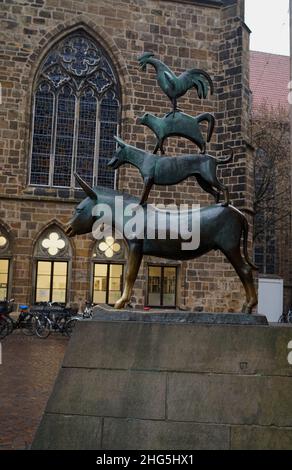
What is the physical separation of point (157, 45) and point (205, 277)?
8.66 meters

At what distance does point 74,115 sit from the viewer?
18375 mm

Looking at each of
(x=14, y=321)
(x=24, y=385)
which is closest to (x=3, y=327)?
(x=14, y=321)

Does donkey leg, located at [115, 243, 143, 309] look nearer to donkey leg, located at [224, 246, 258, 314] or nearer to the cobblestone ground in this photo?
donkey leg, located at [224, 246, 258, 314]

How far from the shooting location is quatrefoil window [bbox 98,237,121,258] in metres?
17.9

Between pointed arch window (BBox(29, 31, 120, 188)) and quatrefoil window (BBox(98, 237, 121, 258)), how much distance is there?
2.02 metres

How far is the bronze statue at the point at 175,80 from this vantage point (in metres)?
4.96

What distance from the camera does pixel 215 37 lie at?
19.5 metres

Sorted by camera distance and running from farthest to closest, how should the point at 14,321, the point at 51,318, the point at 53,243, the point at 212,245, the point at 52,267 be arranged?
the point at 53,243 → the point at 52,267 → the point at 51,318 → the point at 14,321 → the point at 212,245

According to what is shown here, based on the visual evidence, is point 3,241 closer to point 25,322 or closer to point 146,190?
point 25,322

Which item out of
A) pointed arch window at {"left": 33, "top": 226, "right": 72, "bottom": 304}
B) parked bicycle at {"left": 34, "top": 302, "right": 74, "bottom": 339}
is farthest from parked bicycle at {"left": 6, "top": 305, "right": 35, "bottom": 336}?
pointed arch window at {"left": 33, "top": 226, "right": 72, "bottom": 304}

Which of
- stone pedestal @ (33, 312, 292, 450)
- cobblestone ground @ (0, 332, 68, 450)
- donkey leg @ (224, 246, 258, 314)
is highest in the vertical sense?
donkey leg @ (224, 246, 258, 314)

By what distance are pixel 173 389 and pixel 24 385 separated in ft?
14.2

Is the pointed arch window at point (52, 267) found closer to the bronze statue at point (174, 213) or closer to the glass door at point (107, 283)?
the glass door at point (107, 283)
